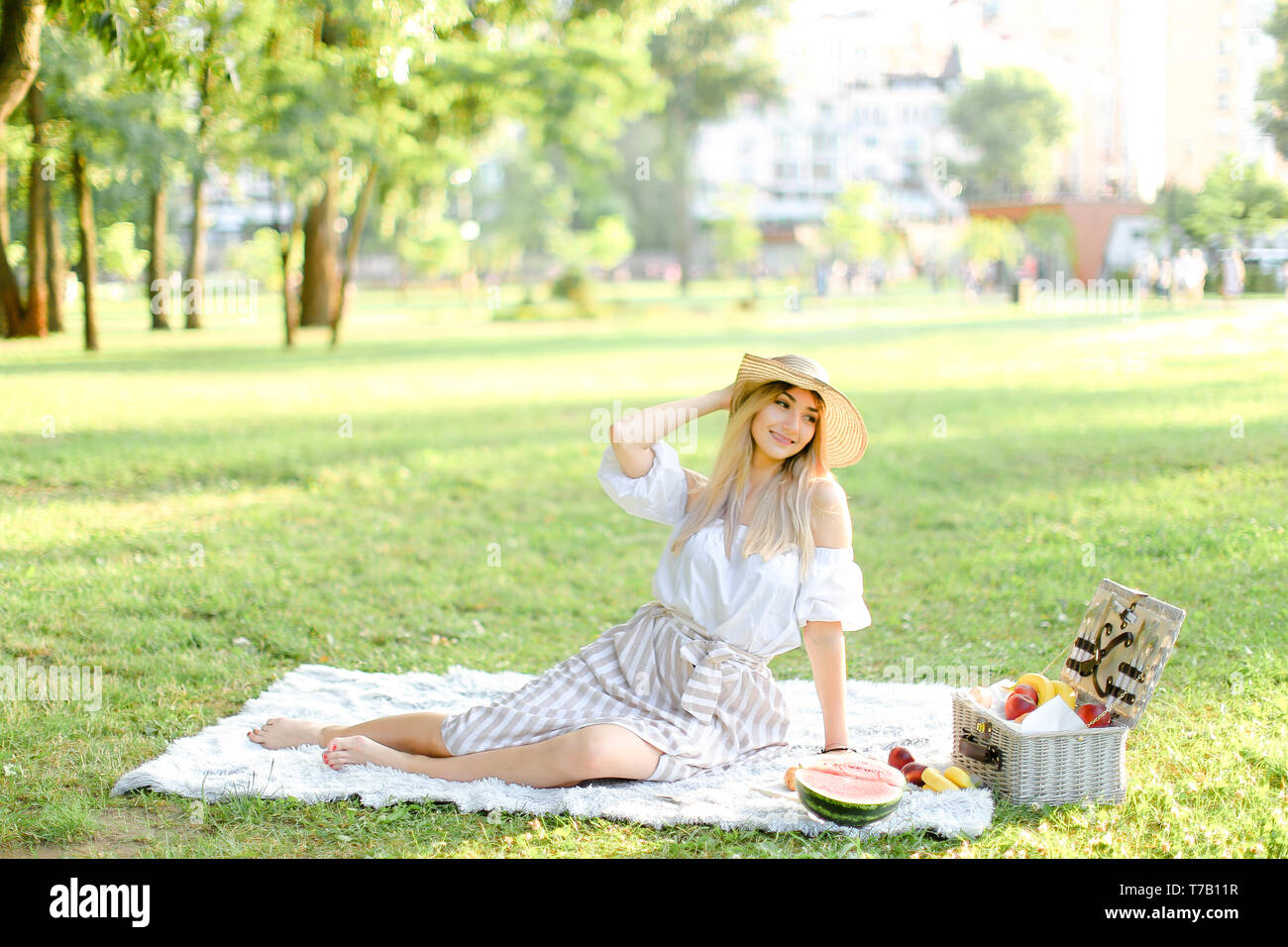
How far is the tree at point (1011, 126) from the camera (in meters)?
61.3

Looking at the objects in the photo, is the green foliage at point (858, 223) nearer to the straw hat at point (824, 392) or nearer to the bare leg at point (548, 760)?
the straw hat at point (824, 392)

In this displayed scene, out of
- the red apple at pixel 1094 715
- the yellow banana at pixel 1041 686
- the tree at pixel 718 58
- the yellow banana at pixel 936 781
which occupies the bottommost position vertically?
the yellow banana at pixel 936 781

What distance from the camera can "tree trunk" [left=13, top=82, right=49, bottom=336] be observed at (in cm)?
1734

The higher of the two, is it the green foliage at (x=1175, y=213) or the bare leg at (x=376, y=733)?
the green foliage at (x=1175, y=213)

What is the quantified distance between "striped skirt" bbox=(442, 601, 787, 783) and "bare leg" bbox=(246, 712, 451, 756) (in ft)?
0.20

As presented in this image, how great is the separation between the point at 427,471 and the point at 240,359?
35.5ft

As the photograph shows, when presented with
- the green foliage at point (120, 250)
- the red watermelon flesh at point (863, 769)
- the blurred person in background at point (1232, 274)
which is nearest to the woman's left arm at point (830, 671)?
the red watermelon flesh at point (863, 769)

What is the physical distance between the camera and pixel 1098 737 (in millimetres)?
3811

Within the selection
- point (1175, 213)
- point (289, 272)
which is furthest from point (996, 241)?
point (289, 272)

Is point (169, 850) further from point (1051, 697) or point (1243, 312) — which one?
point (1243, 312)

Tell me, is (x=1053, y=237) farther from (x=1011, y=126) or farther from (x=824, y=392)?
(x=824, y=392)

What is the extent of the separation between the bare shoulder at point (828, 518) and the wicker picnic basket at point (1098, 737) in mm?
687

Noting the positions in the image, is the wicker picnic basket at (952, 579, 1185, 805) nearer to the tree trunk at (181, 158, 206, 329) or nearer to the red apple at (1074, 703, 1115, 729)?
the red apple at (1074, 703, 1115, 729)

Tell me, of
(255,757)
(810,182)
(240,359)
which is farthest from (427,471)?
(810,182)
